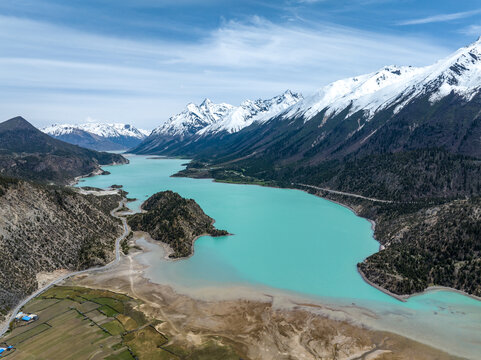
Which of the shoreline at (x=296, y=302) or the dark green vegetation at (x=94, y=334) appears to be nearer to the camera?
the dark green vegetation at (x=94, y=334)

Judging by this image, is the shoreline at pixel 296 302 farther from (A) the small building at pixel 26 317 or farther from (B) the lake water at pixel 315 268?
(A) the small building at pixel 26 317

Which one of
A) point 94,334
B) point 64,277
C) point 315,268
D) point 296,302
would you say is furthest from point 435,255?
point 64,277

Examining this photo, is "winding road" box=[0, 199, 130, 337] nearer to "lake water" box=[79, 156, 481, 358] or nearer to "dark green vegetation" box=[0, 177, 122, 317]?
"dark green vegetation" box=[0, 177, 122, 317]

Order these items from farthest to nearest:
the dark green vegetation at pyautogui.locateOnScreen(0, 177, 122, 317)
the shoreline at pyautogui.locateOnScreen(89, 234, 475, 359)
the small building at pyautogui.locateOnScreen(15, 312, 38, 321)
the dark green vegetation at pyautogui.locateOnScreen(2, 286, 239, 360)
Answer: the dark green vegetation at pyautogui.locateOnScreen(0, 177, 122, 317) < the small building at pyautogui.locateOnScreen(15, 312, 38, 321) < the shoreline at pyautogui.locateOnScreen(89, 234, 475, 359) < the dark green vegetation at pyautogui.locateOnScreen(2, 286, 239, 360)

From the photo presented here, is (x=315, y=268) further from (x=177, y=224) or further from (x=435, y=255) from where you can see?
(x=177, y=224)

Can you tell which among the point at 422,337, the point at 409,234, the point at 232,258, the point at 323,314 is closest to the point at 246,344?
the point at 323,314

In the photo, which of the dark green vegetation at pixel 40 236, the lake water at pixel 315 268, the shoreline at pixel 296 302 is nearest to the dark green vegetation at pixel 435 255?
the lake water at pixel 315 268

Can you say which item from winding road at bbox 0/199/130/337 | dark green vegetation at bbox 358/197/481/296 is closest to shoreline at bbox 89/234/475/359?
winding road at bbox 0/199/130/337
